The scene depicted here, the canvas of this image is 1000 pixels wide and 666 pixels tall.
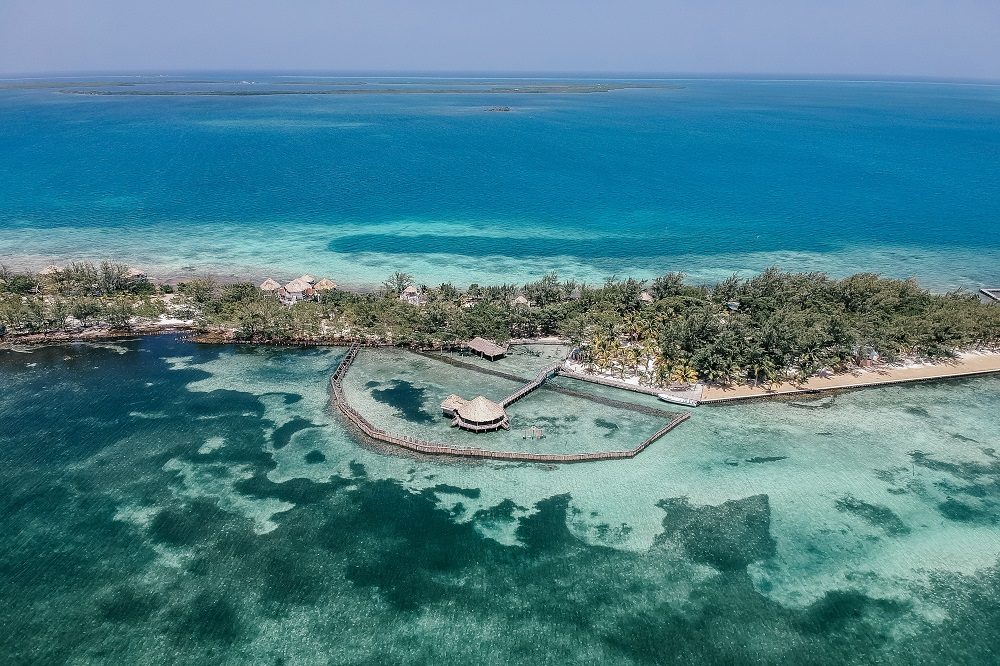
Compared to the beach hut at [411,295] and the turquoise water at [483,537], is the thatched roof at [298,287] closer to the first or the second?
the beach hut at [411,295]

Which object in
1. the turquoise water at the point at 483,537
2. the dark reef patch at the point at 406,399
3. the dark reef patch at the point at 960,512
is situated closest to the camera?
the turquoise water at the point at 483,537

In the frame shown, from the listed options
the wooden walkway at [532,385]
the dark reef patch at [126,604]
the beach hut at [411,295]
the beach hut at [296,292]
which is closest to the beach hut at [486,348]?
the wooden walkway at [532,385]

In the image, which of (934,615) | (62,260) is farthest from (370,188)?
(934,615)

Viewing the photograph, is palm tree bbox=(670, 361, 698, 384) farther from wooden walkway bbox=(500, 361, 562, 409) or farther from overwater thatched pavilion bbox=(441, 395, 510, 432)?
overwater thatched pavilion bbox=(441, 395, 510, 432)

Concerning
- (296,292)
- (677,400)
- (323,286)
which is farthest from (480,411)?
(323,286)

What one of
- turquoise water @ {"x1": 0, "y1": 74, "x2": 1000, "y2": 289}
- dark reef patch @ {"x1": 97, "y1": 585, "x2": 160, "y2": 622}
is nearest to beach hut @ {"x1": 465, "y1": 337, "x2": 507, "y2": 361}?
turquoise water @ {"x1": 0, "y1": 74, "x2": 1000, "y2": 289}
